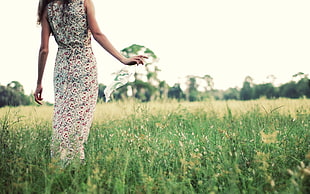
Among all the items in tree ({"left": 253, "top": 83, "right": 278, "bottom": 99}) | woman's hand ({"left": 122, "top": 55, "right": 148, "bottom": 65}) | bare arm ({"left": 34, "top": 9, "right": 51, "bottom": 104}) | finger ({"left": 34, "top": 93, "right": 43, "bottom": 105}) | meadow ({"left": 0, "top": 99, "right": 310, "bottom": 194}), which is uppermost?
tree ({"left": 253, "top": 83, "right": 278, "bottom": 99})

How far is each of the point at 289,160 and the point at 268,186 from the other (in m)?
0.75

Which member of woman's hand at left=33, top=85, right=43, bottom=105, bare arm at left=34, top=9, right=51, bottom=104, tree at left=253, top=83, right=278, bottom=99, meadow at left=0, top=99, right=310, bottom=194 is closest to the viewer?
meadow at left=0, top=99, right=310, bottom=194

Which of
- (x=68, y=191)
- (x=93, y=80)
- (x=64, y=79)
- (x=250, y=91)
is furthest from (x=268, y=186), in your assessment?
(x=250, y=91)

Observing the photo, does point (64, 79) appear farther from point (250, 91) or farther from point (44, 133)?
point (250, 91)

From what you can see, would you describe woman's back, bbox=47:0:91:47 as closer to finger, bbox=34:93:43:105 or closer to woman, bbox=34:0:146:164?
woman, bbox=34:0:146:164

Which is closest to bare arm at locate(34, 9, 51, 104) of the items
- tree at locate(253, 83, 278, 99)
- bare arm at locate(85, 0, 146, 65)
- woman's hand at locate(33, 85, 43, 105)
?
woman's hand at locate(33, 85, 43, 105)

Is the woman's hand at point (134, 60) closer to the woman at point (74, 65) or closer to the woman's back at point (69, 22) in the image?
the woman at point (74, 65)

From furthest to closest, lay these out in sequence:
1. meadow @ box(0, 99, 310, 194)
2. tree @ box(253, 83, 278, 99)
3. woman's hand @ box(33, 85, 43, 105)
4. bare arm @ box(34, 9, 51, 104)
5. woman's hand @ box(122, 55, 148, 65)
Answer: tree @ box(253, 83, 278, 99) → woman's hand @ box(33, 85, 43, 105) → bare arm @ box(34, 9, 51, 104) → woman's hand @ box(122, 55, 148, 65) → meadow @ box(0, 99, 310, 194)

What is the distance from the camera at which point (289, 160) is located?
11.2 ft

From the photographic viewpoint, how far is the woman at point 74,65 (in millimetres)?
3707

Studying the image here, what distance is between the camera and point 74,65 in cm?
374

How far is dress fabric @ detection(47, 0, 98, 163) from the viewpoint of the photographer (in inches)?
146

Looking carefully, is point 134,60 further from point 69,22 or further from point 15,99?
point 15,99

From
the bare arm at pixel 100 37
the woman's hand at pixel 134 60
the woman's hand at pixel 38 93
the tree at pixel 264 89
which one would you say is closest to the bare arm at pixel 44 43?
A: the woman's hand at pixel 38 93
